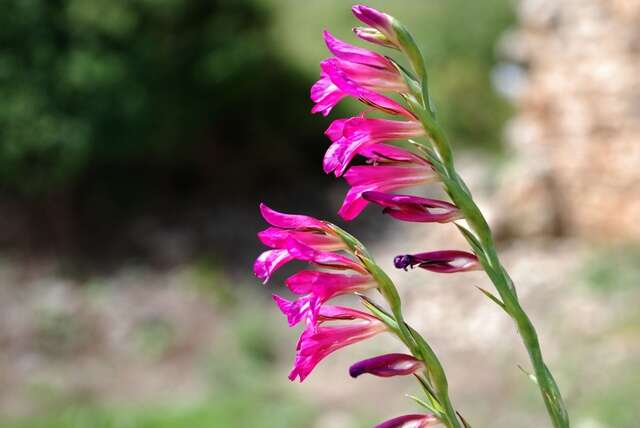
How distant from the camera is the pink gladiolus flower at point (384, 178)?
3.39 feet

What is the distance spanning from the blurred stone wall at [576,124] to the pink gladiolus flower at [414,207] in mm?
8419

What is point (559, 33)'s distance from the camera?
9.77m

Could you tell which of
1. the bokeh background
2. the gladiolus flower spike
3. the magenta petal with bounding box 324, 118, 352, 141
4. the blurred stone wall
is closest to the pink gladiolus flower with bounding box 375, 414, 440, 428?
the gladiolus flower spike

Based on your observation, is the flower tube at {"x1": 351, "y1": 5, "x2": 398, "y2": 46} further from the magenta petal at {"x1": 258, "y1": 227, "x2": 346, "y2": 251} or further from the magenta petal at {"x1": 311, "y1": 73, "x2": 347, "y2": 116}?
the magenta petal at {"x1": 258, "y1": 227, "x2": 346, "y2": 251}

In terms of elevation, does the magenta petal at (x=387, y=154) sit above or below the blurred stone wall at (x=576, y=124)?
below

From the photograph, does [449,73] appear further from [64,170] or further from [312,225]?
[312,225]

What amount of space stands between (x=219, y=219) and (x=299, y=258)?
10949mm

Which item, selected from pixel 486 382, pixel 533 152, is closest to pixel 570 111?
pixel 533 152

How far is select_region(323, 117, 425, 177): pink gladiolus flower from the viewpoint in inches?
40.3

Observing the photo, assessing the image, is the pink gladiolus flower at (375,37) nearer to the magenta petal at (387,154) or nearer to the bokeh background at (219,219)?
the magenta petal at (387,154)

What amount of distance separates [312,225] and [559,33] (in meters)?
9.31

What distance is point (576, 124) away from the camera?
9.60m

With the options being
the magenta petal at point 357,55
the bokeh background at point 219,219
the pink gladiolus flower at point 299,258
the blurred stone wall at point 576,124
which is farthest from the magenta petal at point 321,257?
the blurred stone wall at point 576,124

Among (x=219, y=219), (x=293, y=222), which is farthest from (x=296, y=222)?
(x=219, y=219)
